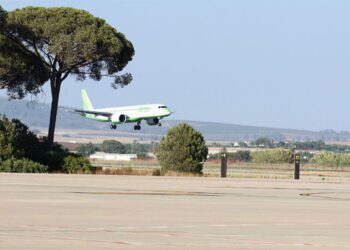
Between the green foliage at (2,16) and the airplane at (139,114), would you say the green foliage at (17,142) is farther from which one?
the airplane at (139,114)

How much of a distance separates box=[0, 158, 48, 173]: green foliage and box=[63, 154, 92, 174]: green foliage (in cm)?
278

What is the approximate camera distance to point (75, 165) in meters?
70.9

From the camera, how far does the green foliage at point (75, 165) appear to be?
7031cm

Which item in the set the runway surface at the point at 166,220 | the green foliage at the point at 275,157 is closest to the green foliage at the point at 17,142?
the runway surface at the point at 166,220

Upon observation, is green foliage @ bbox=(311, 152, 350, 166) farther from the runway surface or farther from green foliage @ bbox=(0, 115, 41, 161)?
the runway surface

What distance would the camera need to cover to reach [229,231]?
2441 centimetres

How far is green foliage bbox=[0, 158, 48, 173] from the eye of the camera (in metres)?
66.2

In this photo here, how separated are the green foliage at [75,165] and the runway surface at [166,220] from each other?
1082 inches

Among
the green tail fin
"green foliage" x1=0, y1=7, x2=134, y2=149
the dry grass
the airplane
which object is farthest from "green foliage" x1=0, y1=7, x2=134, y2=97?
the green tail fin

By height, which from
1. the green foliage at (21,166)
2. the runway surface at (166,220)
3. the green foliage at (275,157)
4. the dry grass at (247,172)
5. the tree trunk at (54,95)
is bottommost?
the runway surface at (166,220)

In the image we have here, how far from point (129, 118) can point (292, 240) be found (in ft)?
355

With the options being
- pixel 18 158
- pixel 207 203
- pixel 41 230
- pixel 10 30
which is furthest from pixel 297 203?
pixel 10 30

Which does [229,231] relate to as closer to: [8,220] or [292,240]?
[292,240]

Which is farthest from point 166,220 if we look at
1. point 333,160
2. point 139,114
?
point 333,160
